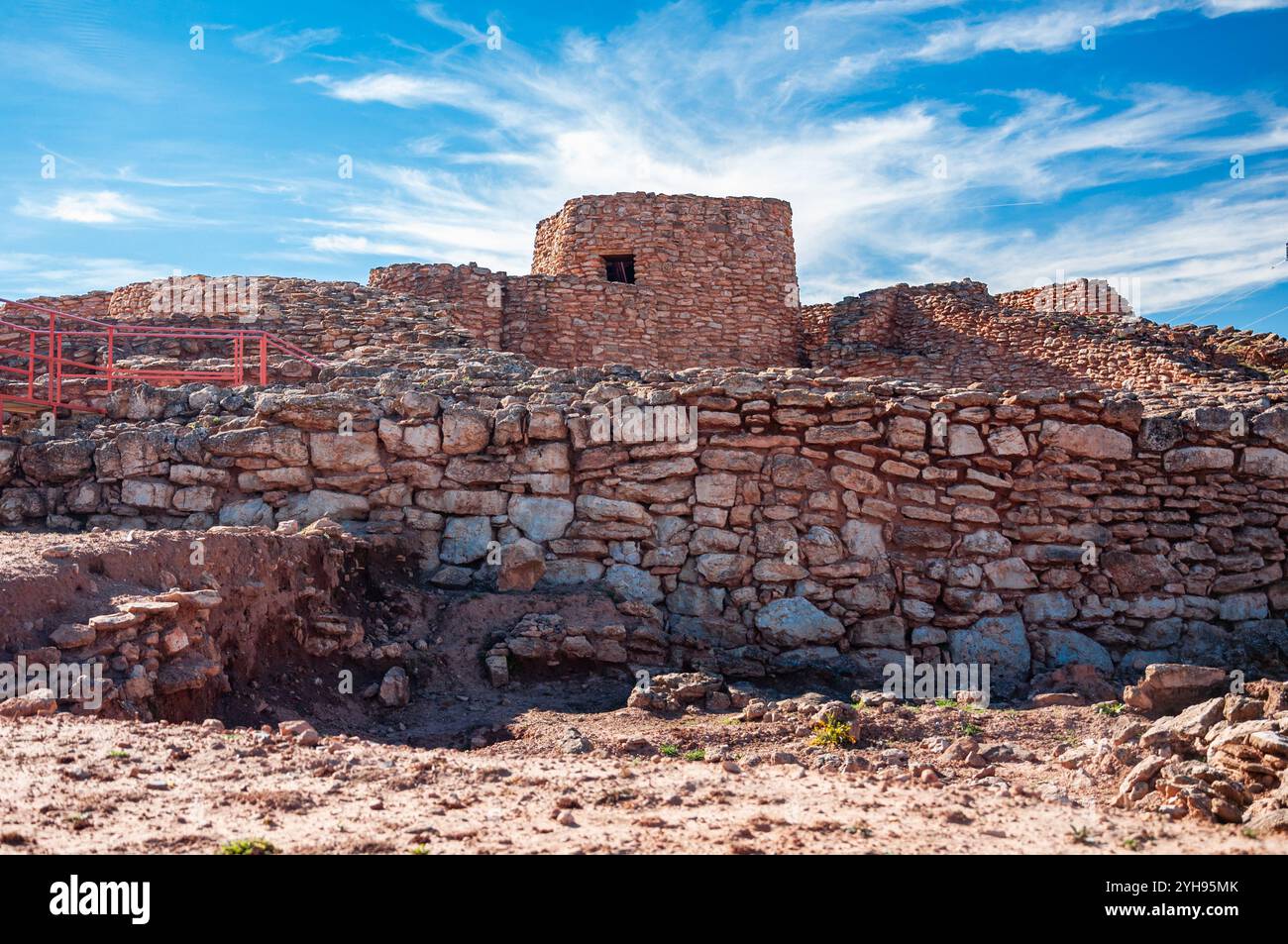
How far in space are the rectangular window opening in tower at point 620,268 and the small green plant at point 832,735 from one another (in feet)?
41.5

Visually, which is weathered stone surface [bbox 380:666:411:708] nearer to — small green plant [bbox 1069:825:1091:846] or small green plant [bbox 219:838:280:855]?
small green plant [bbox 219:838:280:855]

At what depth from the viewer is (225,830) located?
4.09m

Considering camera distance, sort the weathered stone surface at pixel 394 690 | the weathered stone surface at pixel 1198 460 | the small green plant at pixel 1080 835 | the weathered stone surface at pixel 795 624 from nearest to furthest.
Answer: the small green plant at pixel 1080 835 < the weathered stone surface at pixel 394 690 < the weathered stone surface at pixel 795 624 < the weathered stone surface at pixel 1198 460

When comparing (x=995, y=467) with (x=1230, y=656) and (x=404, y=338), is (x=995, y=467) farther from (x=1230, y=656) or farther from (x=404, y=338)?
(x=404, y=338)

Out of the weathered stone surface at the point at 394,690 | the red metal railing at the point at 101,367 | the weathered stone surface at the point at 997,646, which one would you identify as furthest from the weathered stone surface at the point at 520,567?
the red metal railing at the point at 101,367

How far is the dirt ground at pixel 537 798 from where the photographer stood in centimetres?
410

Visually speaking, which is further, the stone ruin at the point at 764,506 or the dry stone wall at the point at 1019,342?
the dry stone wall at the point at 1019,342

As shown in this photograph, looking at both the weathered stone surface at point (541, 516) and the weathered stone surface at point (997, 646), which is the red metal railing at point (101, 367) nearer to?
the weathered stone surface at point (541, 516)

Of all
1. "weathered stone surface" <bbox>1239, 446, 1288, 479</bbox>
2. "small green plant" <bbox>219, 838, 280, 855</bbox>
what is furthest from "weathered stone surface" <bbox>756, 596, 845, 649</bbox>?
"small green plant" <bbox>219, 838, 280, 855</bbox>

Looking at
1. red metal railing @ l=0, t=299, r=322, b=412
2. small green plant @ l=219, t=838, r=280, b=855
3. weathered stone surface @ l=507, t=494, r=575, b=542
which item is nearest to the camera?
small green plant @ l=219, t=838, r=280, b=855

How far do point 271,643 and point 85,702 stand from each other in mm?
1635

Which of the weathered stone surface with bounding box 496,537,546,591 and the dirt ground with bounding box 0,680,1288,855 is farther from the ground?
the weathered stone surface with bounding box 496,537,546,591

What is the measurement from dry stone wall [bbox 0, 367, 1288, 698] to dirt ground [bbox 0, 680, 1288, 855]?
97.5 inches

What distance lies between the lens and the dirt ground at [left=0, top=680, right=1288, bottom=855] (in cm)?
410
